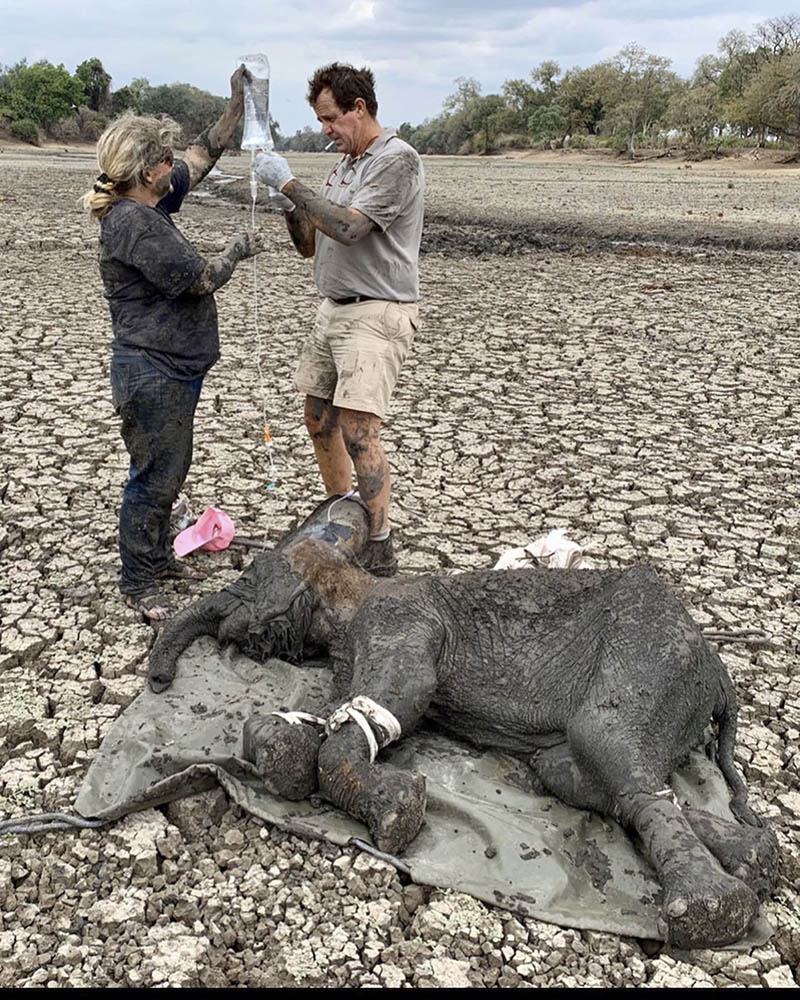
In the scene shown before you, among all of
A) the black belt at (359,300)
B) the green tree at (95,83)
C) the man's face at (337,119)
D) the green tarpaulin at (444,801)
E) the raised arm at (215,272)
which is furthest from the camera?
the green tree at (95,83)

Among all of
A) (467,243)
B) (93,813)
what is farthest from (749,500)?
(467,243)

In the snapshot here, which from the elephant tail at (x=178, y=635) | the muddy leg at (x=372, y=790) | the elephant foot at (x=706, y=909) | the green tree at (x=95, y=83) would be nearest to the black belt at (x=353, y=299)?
the elephant tail at (x=178, y=635)

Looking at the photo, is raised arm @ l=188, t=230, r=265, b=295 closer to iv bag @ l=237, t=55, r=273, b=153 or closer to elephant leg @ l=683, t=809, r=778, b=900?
iv bag @ l=237, t=55, r=273, b=153

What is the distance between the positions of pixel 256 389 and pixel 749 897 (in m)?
5.74

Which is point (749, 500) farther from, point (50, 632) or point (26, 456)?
point (26, 456)

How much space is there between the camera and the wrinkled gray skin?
8.36 ft

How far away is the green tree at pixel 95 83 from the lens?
64.8 m

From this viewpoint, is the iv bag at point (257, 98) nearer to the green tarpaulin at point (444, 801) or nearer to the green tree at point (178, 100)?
the green tarpaulin at point (444, 801)

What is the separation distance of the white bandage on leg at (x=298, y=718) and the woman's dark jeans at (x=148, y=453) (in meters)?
1.47

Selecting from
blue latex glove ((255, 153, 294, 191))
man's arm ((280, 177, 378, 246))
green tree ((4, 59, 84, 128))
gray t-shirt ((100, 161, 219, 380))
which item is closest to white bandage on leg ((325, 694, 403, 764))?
gray t-shirt ((100, 161, 219, 380))

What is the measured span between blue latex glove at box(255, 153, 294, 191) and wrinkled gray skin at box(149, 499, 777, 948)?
4.92 feet

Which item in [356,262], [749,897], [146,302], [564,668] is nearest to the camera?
[749,897]

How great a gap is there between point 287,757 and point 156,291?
203cm

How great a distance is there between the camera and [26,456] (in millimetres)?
5789
